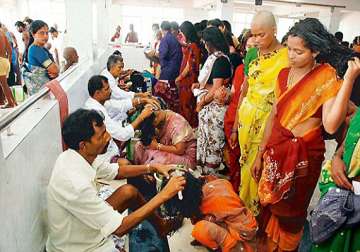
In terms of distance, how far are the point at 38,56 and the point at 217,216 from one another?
2.06 m

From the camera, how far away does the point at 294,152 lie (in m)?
1.36

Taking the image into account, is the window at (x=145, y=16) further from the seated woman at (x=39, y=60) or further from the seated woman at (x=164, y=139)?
the seated woman at (x=164, y=139)

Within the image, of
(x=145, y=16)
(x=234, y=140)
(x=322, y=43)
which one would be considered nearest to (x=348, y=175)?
(x=322, y=43)

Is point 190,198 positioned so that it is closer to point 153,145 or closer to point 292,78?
point 292,78

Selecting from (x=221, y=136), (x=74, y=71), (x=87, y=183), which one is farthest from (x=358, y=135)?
(x=74, y=71)

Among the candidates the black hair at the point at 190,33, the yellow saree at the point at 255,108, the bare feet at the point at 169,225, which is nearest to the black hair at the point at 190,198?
the bare feet at the point at 169,225

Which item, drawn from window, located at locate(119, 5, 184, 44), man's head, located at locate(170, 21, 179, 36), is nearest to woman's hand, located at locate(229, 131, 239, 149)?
man's head, located at locate(170, 21, 179, 36)

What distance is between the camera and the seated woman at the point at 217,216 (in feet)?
4.84

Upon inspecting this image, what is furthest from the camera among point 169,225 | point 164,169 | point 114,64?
point 114,64

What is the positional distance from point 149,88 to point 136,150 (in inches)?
64.8

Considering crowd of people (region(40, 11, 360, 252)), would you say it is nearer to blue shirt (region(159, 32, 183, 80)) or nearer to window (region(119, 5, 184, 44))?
blue shirt (region(159, 32, 183, 80))

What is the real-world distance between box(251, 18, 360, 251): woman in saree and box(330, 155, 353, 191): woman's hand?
6.5 inches

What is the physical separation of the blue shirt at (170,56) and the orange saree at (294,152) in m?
2.42

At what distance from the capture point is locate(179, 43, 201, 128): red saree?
3.41m
